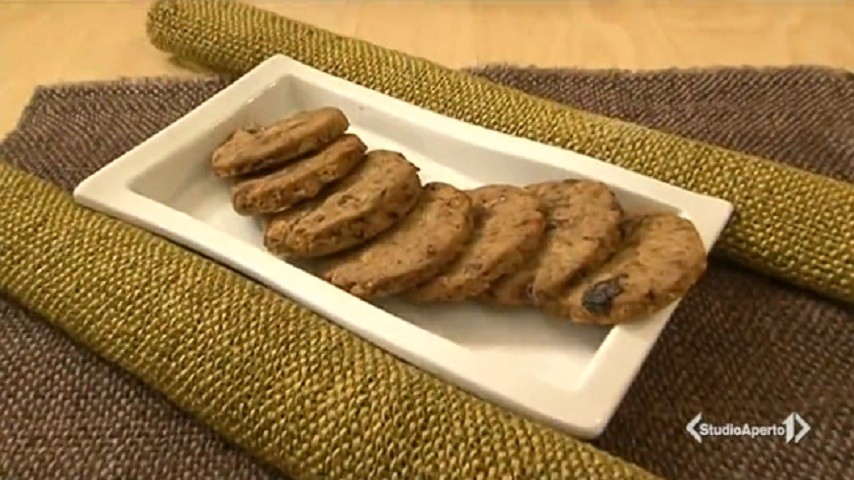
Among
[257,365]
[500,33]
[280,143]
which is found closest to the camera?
[257,365]

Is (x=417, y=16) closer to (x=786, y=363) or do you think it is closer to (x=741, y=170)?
(x=741, y=170)

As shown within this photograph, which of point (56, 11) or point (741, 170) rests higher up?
point (741, 170)

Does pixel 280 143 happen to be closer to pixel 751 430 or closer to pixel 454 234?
pixel 454 234

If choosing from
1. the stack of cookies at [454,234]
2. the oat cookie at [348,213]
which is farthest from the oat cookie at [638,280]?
the oat cookie at [348,213]

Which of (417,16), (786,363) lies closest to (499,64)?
(417,16)

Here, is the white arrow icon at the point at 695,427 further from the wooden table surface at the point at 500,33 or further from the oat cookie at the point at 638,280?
the wooden table surface at the point at 500,33

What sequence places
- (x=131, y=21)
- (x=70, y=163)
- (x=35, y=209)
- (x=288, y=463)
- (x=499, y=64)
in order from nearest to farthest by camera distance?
(x=288, y=463) → (x=35, y=209) → (x=70, y=163) → (x=499, y=64) → (x=131, y=21)

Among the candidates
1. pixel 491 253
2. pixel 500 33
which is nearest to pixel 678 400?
pixel 491 253

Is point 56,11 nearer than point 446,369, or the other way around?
point 446,369
